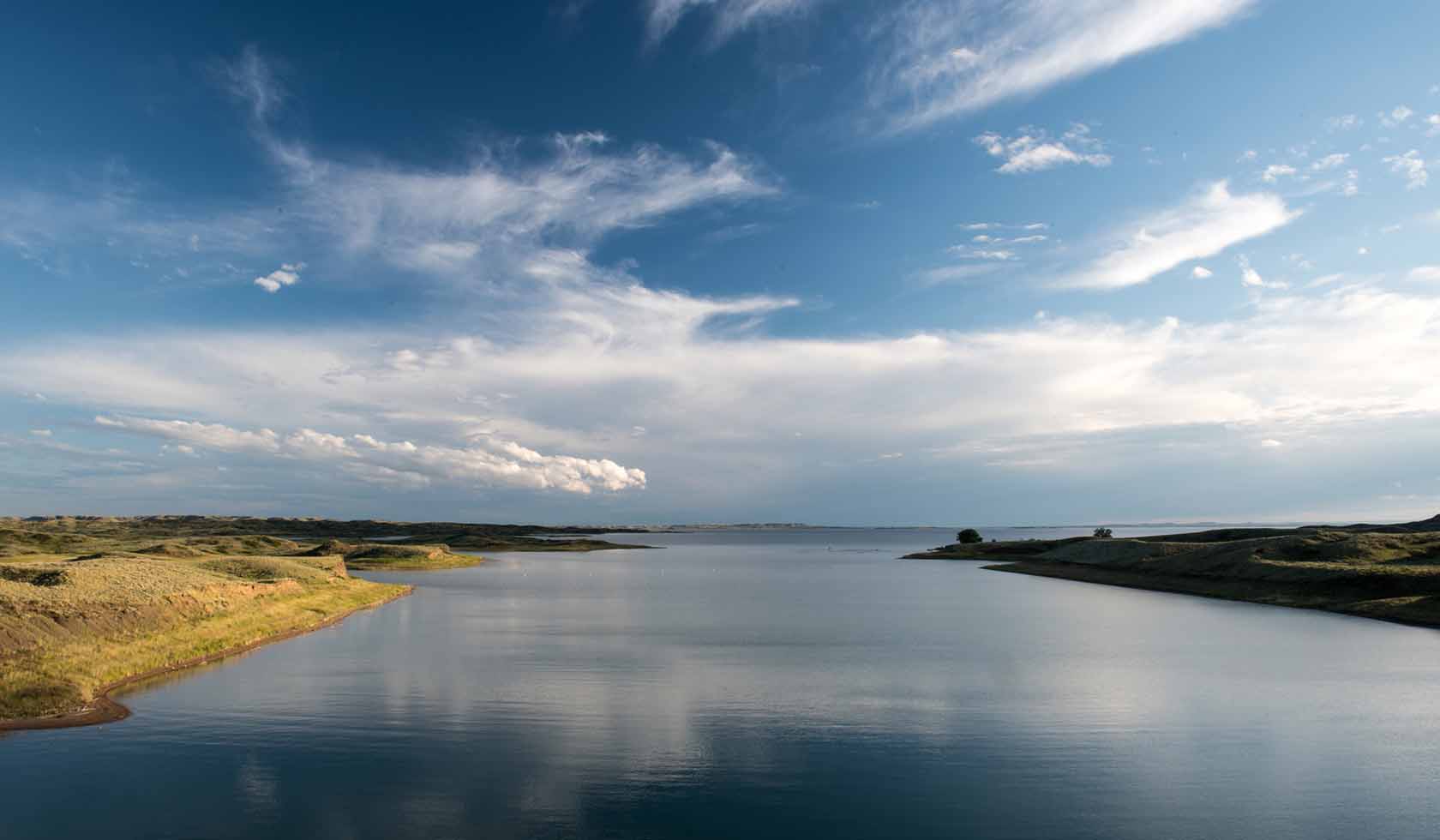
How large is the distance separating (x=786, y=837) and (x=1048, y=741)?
11.7 m

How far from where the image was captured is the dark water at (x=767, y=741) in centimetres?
1823

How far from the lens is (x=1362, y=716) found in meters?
27.6

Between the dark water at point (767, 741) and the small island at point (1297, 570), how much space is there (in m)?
13.6

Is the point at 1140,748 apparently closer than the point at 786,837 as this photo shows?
No

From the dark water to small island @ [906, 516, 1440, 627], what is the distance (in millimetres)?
13582

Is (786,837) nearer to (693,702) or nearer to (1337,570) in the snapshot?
(693,702)

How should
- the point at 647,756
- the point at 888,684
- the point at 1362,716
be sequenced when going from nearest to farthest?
the point at 647,756 → the point at 1362,716 → the point at 888,684

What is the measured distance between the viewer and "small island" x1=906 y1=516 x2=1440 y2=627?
60.1 metres

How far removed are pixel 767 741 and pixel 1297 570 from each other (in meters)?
70.8

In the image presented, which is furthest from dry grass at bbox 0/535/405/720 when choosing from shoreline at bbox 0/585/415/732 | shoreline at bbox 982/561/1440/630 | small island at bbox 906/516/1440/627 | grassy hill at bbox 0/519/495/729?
small island at bbox 906/516/1440/627

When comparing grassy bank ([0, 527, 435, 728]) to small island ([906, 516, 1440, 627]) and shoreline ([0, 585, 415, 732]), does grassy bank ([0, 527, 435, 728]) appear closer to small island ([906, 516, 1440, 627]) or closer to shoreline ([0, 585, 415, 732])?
shoreline ([0, 585, 415, 732])

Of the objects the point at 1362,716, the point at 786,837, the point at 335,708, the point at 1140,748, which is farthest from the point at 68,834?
the point at 1362,716

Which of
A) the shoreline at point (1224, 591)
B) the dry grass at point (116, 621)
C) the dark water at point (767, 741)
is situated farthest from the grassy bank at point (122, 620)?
the shoreline at point (1224, 591)

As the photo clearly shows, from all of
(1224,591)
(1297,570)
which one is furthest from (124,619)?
(1297,570)
